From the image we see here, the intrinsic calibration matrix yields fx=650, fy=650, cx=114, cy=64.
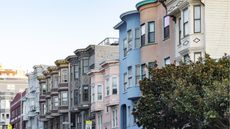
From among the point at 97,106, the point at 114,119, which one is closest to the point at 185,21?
the point at 114,119

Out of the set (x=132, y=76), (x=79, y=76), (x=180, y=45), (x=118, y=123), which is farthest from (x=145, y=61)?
(x=79, y=76)

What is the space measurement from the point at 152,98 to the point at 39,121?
70786mm

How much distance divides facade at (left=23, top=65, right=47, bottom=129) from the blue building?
41506 mm

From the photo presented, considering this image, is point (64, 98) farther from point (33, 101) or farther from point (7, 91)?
point (7, 91)

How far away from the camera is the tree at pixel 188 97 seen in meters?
31.7

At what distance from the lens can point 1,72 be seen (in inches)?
7840

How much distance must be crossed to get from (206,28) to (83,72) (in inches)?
1508

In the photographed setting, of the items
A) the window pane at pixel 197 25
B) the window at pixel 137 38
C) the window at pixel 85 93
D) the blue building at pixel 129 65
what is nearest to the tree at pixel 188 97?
the window pane at pixel 197 25

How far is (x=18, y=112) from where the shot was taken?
12444cm

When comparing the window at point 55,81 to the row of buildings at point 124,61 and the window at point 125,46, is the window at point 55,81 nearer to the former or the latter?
the row of buildings at point 124,61

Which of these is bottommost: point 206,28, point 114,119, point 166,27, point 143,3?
point 114,119

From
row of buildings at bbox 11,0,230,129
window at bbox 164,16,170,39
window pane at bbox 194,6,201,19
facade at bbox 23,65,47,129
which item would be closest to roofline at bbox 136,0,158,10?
row of buildings at bbox 11,0,230,129

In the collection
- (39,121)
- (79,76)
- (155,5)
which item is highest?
(155,5)

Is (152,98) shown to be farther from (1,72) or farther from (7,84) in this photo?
(1,72)
